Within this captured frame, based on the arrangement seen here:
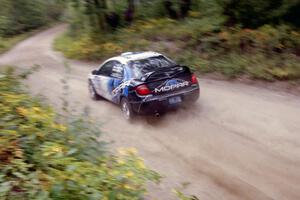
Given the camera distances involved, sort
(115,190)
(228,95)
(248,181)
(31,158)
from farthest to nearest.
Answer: (228,95) < (248,181) < (31,158) < (115,190)

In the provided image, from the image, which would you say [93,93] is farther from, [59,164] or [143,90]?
[59,164]

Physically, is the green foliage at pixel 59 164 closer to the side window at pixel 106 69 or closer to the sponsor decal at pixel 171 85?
the sponsor decal at pixel 171 85

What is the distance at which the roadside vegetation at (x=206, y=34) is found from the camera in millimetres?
13617

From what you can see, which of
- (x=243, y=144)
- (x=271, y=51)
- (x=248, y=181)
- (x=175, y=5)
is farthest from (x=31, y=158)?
(x=175, y=5)

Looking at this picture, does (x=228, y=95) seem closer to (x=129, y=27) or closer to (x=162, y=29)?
(x=162, y=29)

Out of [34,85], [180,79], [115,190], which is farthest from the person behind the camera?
[34,85]

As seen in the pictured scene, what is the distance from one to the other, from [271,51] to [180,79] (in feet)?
18.4

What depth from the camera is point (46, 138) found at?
555 centimetres

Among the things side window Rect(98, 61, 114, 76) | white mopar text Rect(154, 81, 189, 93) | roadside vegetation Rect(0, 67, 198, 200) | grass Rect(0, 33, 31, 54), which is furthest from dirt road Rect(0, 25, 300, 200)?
grass Rect(0, 33, 31, 54)

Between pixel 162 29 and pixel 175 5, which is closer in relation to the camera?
pixel 162 29

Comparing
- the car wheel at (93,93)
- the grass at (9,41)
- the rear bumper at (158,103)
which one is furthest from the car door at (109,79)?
the grass at (9,41)

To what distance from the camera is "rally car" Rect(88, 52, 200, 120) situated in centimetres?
941

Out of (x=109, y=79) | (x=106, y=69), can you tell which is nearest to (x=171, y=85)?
(x=109, y=79)

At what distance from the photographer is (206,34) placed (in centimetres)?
1633
